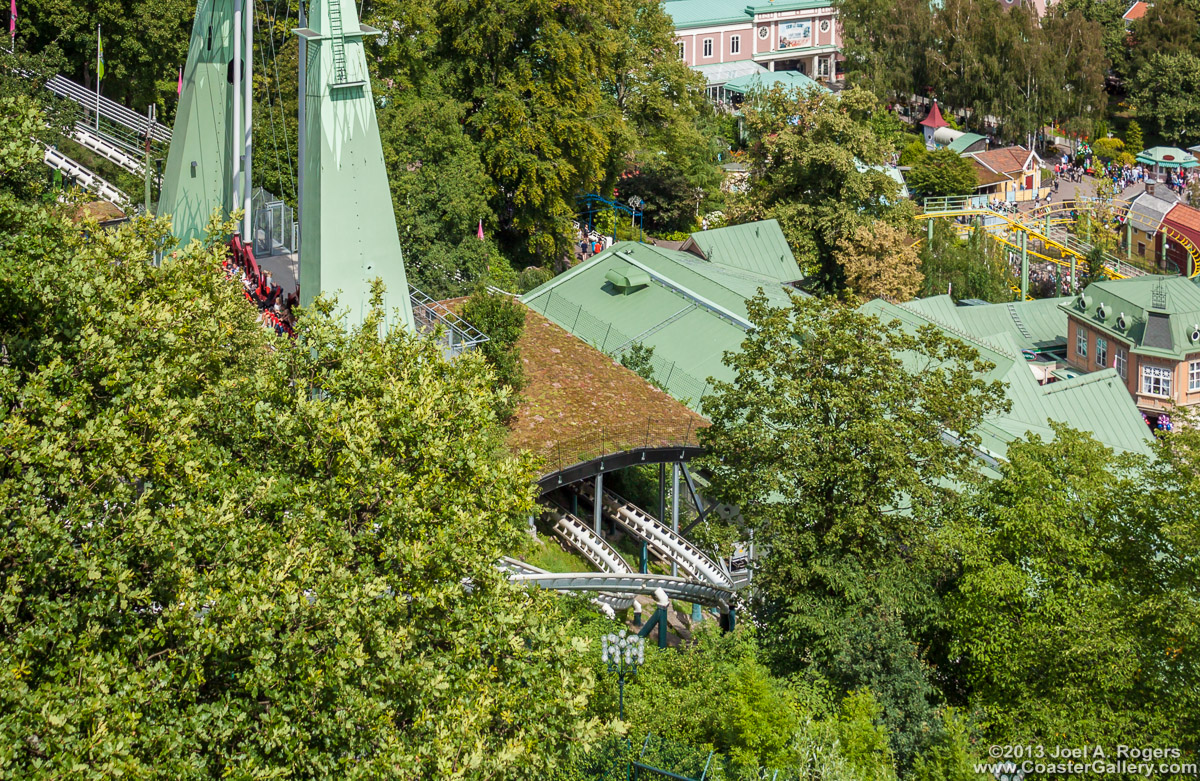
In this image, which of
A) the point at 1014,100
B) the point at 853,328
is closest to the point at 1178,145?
the point at 1014,100

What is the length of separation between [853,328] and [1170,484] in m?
5.96

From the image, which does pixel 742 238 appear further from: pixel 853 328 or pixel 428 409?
pixel 428 409

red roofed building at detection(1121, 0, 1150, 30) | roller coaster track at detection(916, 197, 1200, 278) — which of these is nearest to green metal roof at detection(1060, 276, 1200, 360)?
roller coaster track at detection(916, 197, 1200, 278)

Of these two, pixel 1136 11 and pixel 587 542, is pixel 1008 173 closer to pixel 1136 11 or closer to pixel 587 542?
pixel 1136 11

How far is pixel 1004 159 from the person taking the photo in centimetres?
7956

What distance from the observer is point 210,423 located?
55.7 feet

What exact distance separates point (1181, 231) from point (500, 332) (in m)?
54.1

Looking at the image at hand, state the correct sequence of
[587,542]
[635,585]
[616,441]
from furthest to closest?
1. [616,441]
2. [587,542]
3. [635,585]

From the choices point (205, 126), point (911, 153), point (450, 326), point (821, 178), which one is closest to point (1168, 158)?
point (911, 153)

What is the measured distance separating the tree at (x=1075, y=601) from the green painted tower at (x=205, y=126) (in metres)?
16.1

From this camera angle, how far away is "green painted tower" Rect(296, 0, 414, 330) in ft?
74.4

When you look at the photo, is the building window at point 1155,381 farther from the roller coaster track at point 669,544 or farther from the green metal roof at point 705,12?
the green metal roof at point 705,12

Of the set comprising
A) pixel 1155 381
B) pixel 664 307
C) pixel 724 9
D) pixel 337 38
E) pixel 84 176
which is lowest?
pixel 1155 381

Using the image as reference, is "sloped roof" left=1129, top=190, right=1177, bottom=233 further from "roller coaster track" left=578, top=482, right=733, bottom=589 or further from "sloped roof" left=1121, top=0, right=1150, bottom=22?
"roller coaster track" left=578, top=482, right=733, bottom=589
